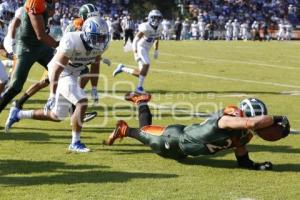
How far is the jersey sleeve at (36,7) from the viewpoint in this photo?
7.50 m

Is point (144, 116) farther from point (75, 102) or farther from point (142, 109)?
point (75, 102)

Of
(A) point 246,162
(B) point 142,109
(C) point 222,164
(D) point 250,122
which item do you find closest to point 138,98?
(B) point 142,109

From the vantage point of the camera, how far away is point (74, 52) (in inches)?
260

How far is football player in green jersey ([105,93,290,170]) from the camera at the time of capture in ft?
18.1

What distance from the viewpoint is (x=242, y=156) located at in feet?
19.9

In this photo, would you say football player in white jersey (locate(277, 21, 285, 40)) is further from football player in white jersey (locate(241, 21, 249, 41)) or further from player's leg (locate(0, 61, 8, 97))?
player's leg (locate(0, 61, 8, 97))

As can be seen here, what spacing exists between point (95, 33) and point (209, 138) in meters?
1.60

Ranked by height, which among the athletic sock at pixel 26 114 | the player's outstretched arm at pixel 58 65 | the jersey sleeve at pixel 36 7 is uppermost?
the jersey sleeve at pixel 36 7

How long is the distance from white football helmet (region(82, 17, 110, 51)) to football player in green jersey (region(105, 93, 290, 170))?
104 cm

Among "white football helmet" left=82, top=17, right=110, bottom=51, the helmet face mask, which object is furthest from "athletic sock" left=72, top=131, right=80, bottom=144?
the helmet face mask

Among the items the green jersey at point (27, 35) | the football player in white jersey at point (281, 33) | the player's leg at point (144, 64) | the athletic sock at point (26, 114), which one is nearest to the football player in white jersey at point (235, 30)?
the football player in white jersey at point (281, 33)

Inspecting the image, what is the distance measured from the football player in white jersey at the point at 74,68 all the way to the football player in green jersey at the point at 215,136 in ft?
2.36

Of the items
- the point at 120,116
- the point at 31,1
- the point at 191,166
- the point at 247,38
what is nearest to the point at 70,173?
the point at 191,166

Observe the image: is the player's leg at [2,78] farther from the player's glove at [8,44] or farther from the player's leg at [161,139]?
the player's leg at [161,139]
